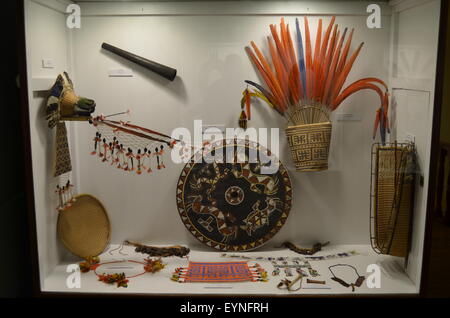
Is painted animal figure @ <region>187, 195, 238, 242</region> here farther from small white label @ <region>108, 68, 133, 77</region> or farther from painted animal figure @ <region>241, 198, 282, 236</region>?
small white label @ <region>108, 68, 133, 77</region>

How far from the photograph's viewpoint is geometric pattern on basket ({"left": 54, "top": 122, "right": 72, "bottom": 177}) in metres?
2.73

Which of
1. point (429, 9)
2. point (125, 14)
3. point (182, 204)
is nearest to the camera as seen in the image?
point (429, 9)

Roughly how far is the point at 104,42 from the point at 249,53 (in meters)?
0.77

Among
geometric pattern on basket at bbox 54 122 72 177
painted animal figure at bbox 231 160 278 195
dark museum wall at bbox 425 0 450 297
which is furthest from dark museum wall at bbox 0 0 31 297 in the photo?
dark museum wall at bbox 425 0 450 297

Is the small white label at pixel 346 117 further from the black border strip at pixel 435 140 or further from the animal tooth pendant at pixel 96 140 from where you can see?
the animal tooth pendant at pixel 96 140

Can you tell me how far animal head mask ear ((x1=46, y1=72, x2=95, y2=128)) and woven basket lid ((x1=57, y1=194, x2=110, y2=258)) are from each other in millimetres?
469

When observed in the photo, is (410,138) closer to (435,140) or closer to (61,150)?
(435,140)

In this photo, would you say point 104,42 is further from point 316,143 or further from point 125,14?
point 316,143

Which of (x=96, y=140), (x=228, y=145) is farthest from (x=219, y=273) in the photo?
(x=96, y=140)

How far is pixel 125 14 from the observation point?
2701 mm

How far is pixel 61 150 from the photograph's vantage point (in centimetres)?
274

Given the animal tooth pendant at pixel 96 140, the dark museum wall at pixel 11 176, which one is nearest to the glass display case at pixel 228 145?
the animal tooth pendant at pixel 96 140
